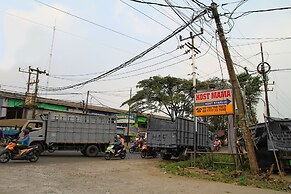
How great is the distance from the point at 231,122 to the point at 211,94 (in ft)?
6.09

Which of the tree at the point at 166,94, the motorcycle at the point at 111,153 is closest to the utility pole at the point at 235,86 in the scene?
the motorcycle at the point at 111,153

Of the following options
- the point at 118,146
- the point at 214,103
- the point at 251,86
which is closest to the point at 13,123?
the point at 118,146

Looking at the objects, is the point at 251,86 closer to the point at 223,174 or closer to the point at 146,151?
the point at 146,151

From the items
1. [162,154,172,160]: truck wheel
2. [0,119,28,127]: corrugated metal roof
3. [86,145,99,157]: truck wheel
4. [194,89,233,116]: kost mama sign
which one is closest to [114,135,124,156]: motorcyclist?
[86,145,99,157]: truck wheel

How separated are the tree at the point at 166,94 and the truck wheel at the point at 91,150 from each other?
14719 millimetres

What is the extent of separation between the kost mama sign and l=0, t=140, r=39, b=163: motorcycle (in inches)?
310

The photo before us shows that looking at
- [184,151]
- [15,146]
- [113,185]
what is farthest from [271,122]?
[15,146]

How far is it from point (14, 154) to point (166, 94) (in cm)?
2145

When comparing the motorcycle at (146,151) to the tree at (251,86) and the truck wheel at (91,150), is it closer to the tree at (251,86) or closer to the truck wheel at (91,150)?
the truck wheel at (91,150)

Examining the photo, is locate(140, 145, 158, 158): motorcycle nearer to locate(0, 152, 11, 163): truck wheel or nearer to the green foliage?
the green foliage

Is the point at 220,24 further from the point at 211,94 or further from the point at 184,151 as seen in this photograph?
the point at 184,151

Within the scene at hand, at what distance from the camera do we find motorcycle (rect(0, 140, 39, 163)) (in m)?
11.2

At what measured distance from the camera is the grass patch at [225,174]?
7.68m

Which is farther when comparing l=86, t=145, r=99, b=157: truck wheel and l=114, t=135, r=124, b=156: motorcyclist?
l=86, t=145, r=99, b=157: truck wheel
